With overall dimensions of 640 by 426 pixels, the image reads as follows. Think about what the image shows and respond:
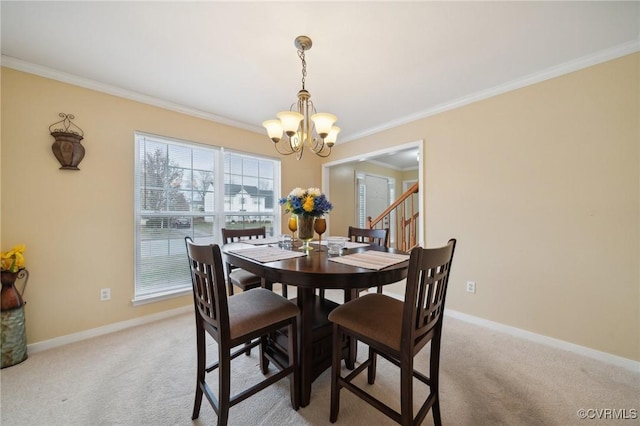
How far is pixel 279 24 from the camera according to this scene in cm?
155

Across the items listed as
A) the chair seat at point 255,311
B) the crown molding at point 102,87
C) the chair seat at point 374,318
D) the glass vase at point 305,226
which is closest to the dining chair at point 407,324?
the chair seat at point 374,318

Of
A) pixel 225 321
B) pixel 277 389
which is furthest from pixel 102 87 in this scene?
pixel 277 389

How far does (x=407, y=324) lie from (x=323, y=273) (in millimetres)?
439

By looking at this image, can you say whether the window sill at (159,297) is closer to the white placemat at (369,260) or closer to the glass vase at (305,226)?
the glass vase at (305,226)

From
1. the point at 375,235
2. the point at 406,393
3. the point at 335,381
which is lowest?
the point at 335,381

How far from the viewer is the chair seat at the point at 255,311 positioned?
1.23m

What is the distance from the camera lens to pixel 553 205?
2.06 m

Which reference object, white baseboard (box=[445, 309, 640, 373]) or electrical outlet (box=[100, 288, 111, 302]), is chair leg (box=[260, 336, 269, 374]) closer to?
electrical outlet (box=[100, 288, 111, 302])

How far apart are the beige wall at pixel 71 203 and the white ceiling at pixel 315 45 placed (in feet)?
0.69

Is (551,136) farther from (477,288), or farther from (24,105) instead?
(24,105)

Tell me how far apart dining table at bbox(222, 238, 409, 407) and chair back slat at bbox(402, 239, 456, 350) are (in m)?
0.17

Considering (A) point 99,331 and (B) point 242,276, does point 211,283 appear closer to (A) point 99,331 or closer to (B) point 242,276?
(B) point 242,276

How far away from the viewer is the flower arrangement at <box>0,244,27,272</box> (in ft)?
5.82

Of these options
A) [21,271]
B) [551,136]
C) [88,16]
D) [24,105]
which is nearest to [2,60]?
[24,105]
